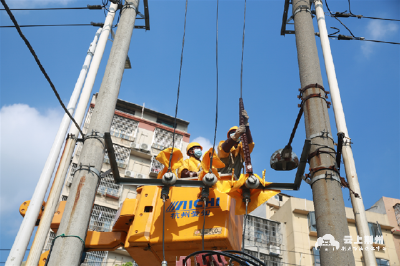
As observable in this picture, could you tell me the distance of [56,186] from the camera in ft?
21.4

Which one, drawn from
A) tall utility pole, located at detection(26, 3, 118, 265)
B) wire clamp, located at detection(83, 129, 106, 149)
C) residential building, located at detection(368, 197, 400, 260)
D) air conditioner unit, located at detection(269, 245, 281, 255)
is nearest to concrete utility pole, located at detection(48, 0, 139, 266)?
wire clamp, located at detection(83, 129, 106, 149)

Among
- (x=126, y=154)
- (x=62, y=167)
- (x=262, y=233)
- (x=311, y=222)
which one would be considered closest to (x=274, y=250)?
(x=262, y=233)

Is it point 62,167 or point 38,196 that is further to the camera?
point 62,167

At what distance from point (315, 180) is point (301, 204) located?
952 inches

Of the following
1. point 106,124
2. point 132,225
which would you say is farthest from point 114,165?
point 132,225

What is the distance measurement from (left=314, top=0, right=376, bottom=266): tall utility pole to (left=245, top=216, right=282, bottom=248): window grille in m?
17.9

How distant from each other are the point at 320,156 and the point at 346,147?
2800mm

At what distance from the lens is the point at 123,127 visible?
32375mm

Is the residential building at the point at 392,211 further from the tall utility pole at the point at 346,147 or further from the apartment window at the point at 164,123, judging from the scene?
the tall utility pole at the point at 346,147

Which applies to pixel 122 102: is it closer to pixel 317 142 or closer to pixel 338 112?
pixel 338 112

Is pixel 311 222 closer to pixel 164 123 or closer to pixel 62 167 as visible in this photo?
pixel 164 123

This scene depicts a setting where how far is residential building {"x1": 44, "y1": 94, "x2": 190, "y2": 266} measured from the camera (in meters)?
25.7

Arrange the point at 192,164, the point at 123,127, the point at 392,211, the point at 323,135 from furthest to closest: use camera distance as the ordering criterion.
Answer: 1. the point at 123,127
2. the point at 392,211
3. the point at 192,164
4. the point at 323,135

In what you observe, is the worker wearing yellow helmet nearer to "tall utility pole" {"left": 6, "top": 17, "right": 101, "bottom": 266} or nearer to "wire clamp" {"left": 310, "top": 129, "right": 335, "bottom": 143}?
"tall utility pole" {"left": 6, "top": 17, "right": 101, "bottom": 266}
